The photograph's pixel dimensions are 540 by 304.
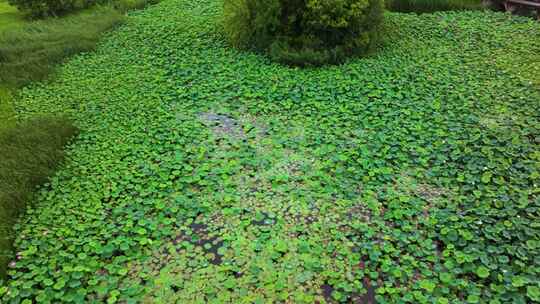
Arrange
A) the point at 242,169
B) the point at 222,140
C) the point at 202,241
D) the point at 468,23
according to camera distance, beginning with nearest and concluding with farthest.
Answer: the point at 202,241 < the point at 242,169 < the point at 222,140 < the point at 468,23

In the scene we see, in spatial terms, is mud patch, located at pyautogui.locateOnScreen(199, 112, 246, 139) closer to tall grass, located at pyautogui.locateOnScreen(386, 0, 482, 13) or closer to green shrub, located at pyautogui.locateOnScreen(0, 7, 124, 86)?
green shrub, located at pyautogui.locateOnScreen(0, 7, 124, 86)

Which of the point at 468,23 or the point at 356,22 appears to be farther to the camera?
the point at 468,23

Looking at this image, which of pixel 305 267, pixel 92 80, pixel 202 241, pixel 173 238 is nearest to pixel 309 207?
pixel 305 267

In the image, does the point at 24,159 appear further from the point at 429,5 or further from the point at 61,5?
the point at 429,5

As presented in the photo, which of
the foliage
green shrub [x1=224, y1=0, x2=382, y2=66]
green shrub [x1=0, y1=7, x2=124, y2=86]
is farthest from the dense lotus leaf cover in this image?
the foliage

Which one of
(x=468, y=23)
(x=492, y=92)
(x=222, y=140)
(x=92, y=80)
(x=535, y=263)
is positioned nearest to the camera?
(x=535, y=263)

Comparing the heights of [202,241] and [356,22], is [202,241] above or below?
below

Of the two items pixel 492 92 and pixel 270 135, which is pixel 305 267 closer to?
pixel 270 135

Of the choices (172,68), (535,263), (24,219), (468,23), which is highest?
(468,23)
